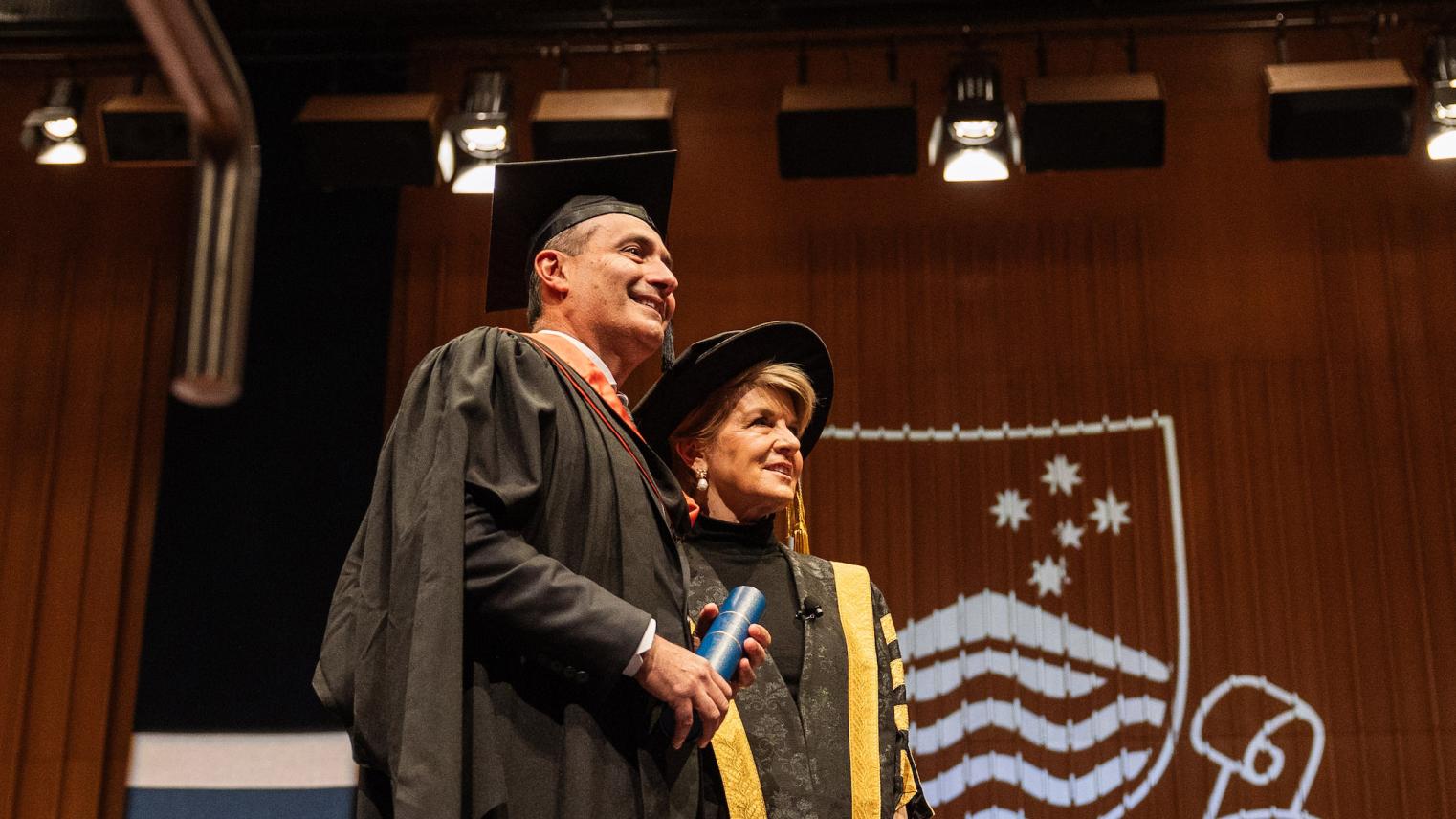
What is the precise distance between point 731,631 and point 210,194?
48.5 inches

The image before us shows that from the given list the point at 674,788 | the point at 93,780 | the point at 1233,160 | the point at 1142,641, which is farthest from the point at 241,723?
the point at 1233,160

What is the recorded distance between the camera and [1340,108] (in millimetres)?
4043

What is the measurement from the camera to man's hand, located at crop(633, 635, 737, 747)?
1.57 meters

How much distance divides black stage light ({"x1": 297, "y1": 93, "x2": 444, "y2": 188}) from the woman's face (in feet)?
6.95

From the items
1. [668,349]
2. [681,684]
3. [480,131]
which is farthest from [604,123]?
[681,684]

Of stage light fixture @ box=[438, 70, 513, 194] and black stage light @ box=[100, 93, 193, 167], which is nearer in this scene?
stage light fixture @ box=[438, 70, 513, 194]

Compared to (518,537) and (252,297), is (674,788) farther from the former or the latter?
(252,297)

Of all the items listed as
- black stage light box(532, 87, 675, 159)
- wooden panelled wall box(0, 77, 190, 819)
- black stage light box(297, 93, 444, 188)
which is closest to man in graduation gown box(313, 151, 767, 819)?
black stage light box(532, 87, 675, 159)

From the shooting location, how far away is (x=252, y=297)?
4.86 metres

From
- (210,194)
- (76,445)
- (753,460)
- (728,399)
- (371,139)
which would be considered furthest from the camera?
(76,445)

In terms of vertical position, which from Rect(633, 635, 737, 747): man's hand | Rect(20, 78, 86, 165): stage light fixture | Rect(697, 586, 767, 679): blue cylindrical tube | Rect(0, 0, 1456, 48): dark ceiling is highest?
Rect(0, 0, 1456, 48): dark ceiling

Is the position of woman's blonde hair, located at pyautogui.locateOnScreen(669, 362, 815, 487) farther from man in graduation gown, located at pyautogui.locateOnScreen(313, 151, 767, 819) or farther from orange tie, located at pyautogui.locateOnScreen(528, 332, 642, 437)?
man in graduation gown, located at pyautogui.locateOnScreen(313, 151, 767, 819)

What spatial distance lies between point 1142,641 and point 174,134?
352cm

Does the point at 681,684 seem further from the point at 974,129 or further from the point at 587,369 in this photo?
the point at 974,129
